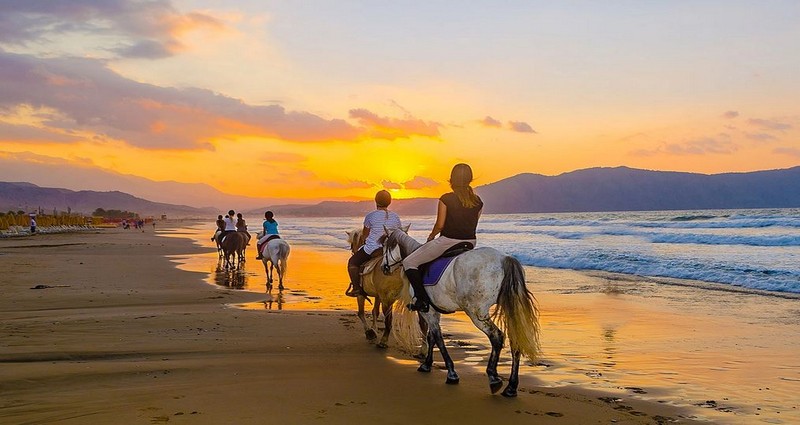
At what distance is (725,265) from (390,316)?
16.4 m

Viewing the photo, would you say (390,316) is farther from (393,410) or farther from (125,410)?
(125,410)

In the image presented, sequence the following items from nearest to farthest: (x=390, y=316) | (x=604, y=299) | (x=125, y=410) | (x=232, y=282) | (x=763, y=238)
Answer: (x=125, y=410) → (x=390, y=316) → (x=604, y=299) → (x=232, y=282) → (x=763, y=238)

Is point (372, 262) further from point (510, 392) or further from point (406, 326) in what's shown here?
point (510, 392)

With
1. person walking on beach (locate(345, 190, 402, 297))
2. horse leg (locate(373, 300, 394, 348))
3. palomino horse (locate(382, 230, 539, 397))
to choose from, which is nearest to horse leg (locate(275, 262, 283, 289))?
person walking on beach (locate(345, 190, 402, 297))

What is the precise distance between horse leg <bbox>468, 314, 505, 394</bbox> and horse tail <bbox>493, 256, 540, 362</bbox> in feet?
0.48

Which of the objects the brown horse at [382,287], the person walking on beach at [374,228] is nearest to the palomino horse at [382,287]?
the brown horse at [382,287]

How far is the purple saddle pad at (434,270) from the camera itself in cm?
727

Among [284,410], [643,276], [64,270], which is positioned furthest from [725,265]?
[64,270]

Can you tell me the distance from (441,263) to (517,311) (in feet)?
3.69

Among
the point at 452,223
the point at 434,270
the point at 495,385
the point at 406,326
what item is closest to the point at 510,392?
the point at 495,385

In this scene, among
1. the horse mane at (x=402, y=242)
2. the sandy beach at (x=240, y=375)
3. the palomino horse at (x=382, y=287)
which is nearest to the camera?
the sandy beach at (x=240, y=375)

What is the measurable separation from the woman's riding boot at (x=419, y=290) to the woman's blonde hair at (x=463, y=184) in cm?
103

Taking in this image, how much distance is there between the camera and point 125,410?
18.4 feet

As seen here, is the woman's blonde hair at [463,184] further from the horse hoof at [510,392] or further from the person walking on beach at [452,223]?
the horse hoof at [510,392]
